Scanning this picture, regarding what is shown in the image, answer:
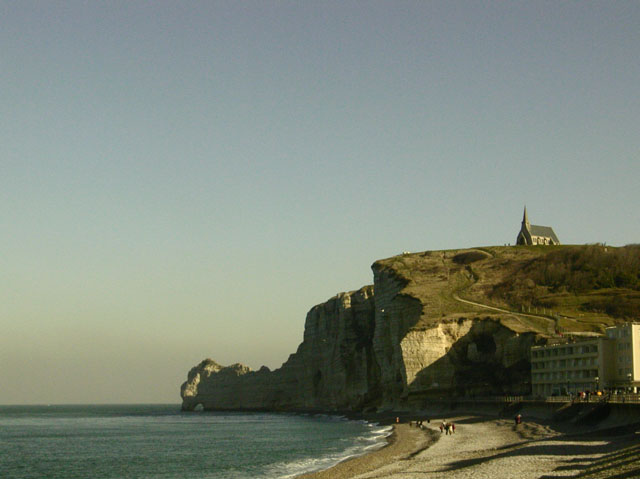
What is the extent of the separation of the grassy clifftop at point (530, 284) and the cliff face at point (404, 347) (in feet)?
1.92

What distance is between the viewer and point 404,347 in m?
115

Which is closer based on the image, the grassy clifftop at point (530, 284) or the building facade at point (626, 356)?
the building facade at point (626, 356)

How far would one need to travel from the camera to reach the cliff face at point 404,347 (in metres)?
112

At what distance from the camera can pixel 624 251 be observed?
15525cm

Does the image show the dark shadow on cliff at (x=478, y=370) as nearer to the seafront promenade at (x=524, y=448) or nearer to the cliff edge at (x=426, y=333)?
the cliff edge at (x=426, y=333)

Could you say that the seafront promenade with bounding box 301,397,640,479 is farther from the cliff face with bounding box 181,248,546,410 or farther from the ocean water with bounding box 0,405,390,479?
the cliff face with bounding box 181,248,546,410

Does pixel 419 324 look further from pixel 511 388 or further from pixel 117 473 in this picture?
pixel 117 473

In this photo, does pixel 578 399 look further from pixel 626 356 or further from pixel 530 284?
pixel 530 284

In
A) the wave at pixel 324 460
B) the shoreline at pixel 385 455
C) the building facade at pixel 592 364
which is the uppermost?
the building facade at pixel 592 364

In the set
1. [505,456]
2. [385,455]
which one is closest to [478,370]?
[385,455]

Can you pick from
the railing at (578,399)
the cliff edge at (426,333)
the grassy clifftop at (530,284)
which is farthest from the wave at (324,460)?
the grassy clifftop at (530,284)

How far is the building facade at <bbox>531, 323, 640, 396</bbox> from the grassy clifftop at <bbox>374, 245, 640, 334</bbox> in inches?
547

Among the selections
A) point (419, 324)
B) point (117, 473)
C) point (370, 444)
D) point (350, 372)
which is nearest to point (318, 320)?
point (350, 372)

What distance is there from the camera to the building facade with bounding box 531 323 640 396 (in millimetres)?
84688
